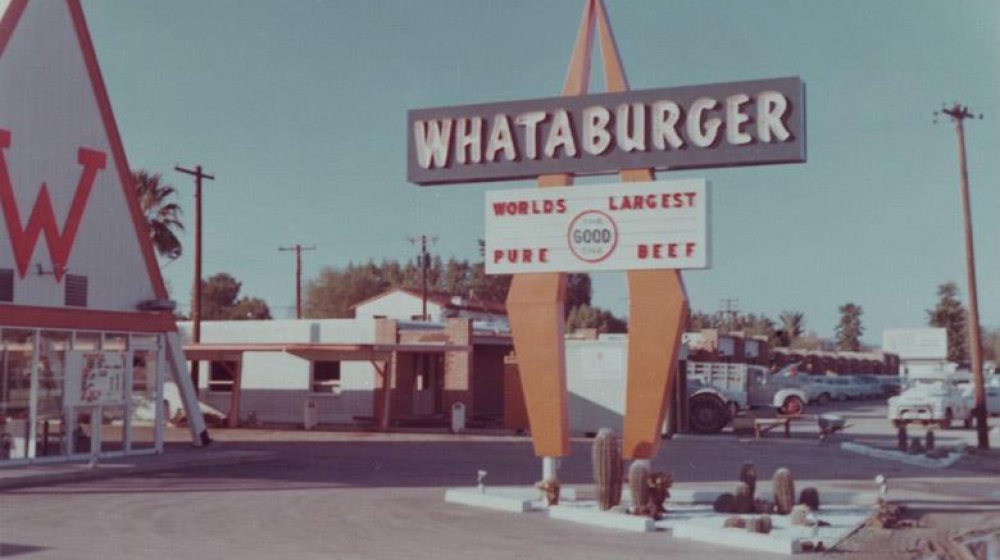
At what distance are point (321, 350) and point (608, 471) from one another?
19393 millimetres

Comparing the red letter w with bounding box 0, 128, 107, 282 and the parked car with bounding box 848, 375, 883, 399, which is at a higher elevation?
the red letter w with bounding box 0, 128, 107, 282

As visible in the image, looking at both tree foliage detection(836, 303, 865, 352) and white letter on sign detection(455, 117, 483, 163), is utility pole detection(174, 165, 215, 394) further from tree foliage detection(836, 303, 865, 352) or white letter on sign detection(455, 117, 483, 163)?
tree foliage detection(836, 303, 865, 352)

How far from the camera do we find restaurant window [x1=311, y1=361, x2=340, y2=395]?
38.5 metres

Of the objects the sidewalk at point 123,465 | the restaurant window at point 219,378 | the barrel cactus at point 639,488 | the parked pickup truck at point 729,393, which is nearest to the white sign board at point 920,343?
the parked pickup truck at point 729,393

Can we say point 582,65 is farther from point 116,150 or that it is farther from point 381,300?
point 381,300

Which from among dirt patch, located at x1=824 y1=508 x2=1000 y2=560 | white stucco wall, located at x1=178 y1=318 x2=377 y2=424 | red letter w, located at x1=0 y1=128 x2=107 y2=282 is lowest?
dirt patch, located at x1=824 y1=508 x2=1000 y2=560

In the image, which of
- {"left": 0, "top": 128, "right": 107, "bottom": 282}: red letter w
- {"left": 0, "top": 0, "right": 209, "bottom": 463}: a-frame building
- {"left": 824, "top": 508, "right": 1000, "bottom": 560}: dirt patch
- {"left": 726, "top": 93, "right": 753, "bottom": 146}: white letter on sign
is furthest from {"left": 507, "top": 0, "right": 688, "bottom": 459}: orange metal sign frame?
{"left": 0, "top": 128, "right": 107, "bottom": 282}: red letter w

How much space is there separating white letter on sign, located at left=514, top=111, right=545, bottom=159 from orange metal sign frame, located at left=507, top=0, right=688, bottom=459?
0.46 m

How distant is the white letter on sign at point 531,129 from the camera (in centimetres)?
1741

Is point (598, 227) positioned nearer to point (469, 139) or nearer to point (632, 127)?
point (632, 127)

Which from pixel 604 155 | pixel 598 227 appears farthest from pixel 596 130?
pixel 598 227

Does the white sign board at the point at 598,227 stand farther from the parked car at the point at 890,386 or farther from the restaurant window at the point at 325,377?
the parked car at the point at 890,386

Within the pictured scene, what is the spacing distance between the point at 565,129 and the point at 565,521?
6114 mm

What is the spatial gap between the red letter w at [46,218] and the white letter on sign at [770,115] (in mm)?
13704
